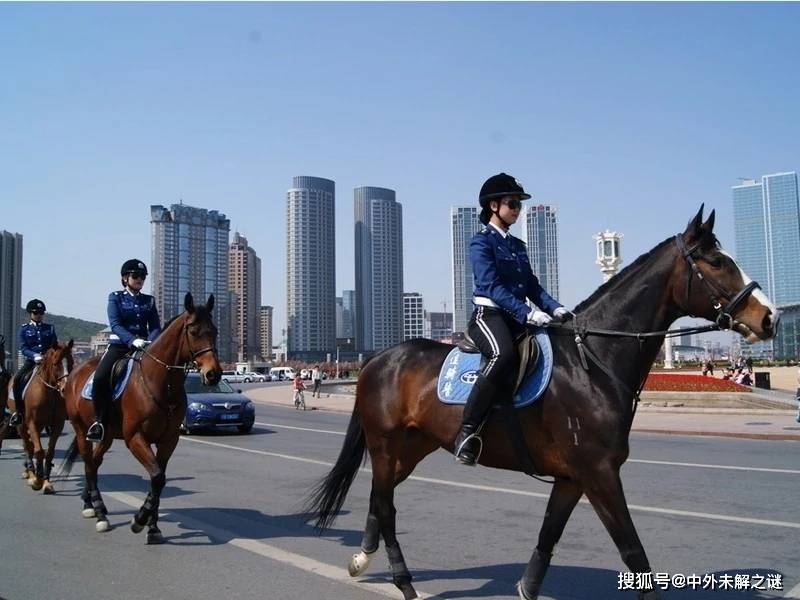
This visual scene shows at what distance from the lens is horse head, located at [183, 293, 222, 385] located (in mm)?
7404

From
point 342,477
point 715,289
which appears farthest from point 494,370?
point 342,477

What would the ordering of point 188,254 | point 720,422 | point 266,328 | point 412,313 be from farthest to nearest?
point 266,328 → point 412,313 → point 188,254 → point 720,422

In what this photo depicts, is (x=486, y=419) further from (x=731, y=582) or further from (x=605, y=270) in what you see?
(x=605, y=270)

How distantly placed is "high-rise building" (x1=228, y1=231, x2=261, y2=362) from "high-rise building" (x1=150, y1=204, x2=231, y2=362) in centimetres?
1614

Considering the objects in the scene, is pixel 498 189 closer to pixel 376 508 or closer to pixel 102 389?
pixel 376 508

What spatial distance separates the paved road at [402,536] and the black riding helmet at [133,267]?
9.80 ft

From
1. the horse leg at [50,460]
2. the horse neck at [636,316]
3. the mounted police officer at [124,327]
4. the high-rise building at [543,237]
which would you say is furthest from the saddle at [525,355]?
the high-rise building at [543,237]

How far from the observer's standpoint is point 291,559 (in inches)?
257

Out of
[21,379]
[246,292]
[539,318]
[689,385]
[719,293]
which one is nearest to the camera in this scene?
[719,293]

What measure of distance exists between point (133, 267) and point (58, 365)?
140 inches

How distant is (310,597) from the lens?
538 cm

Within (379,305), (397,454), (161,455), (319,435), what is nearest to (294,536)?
(161,455)

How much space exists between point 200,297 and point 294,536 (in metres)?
110

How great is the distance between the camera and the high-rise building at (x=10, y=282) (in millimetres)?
62031
